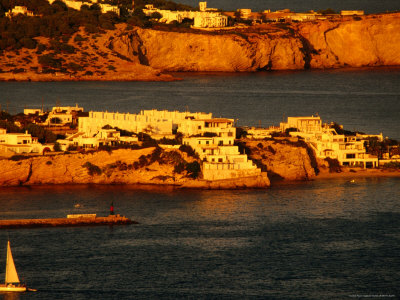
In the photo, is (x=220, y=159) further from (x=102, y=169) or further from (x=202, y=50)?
(x=202, y=50)

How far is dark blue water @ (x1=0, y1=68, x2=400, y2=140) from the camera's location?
97.4 m

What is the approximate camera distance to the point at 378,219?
57.1m

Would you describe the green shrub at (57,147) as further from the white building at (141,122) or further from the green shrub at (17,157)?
the white building at (141,122)

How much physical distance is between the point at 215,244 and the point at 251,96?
6425 cm

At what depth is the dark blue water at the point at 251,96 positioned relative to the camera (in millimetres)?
97375

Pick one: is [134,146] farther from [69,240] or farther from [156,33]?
[156,33]

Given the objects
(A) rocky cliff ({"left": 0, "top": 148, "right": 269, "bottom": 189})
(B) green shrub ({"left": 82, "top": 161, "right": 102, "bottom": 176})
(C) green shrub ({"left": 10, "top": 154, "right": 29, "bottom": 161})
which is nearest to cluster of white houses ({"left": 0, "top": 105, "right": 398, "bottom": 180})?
(A) rocky cliff ({"left": 0, "top": 148, "right": 269, "bottom": 189})

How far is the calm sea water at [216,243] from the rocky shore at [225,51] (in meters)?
74.9

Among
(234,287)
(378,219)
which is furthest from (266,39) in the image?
(234,287)

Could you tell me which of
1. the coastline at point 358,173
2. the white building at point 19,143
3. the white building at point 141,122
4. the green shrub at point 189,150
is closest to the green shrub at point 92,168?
the white building at point 19,143

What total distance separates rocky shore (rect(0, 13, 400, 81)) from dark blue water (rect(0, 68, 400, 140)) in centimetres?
648

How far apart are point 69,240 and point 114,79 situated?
8602 cm

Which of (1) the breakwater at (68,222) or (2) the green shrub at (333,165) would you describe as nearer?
(1) the breakwater at (68,222)

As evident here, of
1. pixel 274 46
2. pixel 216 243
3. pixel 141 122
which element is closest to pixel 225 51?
pixel 274 46
